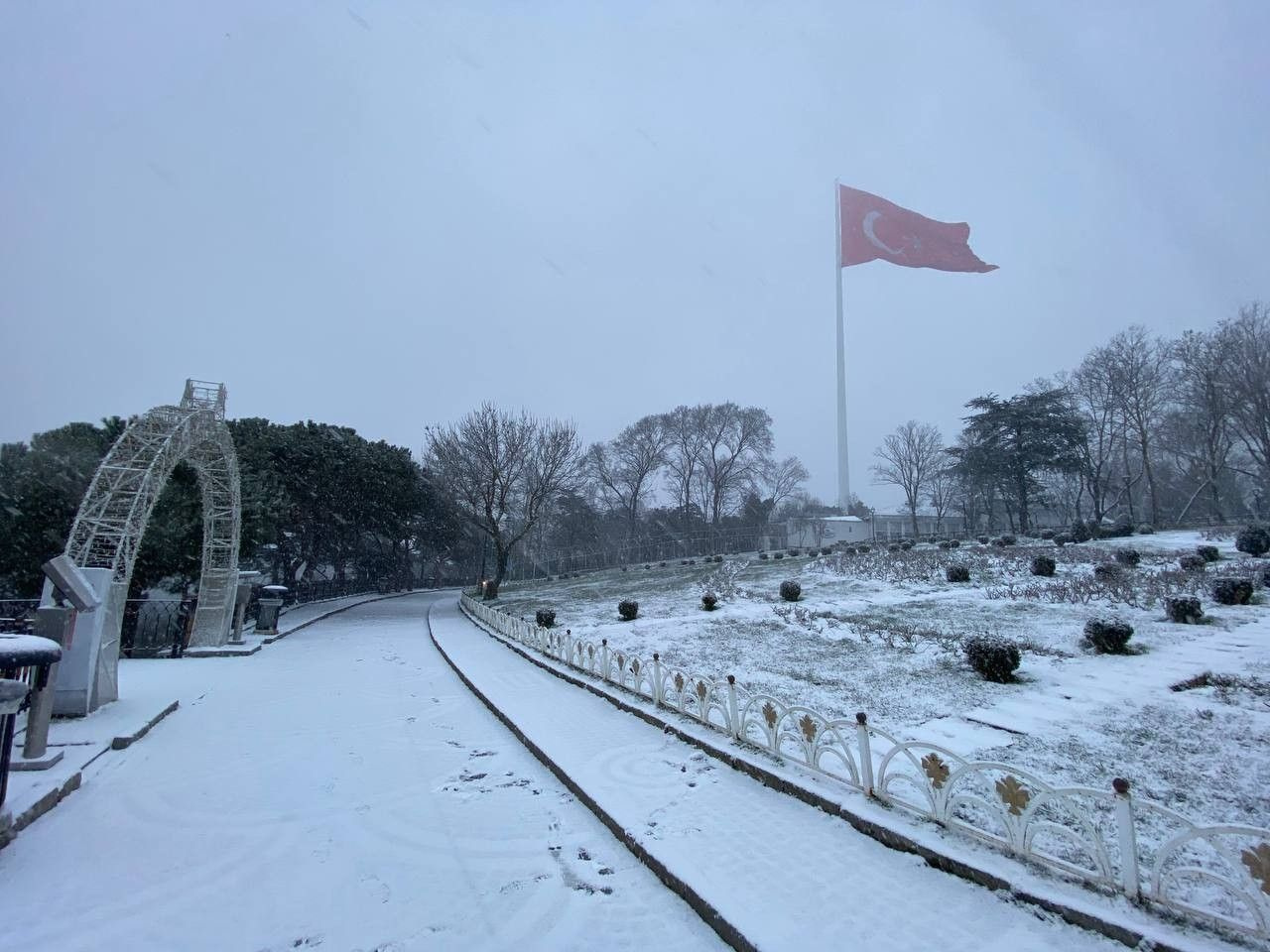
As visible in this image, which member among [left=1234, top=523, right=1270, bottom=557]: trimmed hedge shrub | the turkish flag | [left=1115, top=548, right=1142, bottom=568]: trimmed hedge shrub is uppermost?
the turkish flag

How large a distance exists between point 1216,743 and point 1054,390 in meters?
40.2

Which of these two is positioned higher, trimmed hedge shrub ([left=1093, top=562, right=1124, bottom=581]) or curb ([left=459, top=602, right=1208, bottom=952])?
trimmed hedge shrub ([left=1093, top=562, right=1124, bottom=581])

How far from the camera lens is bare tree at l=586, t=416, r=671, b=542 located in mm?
56312

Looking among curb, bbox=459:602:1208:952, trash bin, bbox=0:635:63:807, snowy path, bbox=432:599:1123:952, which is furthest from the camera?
trash bin, bbox=0:635:63:807

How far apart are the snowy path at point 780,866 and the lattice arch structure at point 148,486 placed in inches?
295

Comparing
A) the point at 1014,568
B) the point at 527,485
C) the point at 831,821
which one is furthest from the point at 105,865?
the point at 527,485

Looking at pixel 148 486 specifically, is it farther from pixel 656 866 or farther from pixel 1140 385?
pixel 1140 385

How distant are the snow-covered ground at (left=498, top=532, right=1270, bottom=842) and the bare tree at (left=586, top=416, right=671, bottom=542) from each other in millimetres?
36411

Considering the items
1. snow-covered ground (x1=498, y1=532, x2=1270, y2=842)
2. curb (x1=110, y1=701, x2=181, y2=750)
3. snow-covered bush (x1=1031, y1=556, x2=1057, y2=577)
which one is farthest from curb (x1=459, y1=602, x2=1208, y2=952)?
snow-covered bush (x1=1031, y1=556, x2=1057, y2=577)

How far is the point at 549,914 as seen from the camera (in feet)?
11.3

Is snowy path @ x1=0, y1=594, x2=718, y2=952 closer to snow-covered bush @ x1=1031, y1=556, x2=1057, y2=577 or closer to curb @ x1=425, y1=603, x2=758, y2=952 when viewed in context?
curb @ x1=425, y1=603, x2=758, y2=952

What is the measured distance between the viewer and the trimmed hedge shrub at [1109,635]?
28.9ft

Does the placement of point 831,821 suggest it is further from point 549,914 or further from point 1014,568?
point 1014,568

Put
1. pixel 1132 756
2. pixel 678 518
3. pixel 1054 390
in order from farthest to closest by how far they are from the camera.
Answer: pixel 678 518, pixel 1054 390, pixel 1132 756
